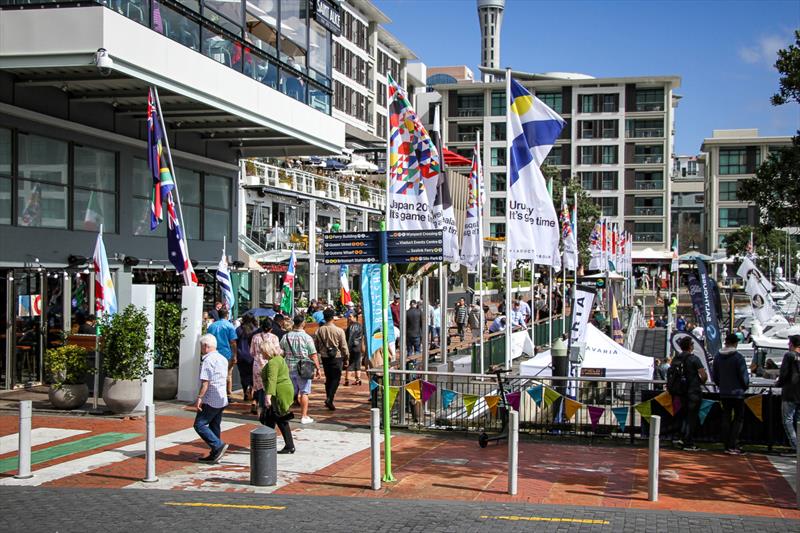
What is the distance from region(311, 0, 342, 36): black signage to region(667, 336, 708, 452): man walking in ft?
52.0

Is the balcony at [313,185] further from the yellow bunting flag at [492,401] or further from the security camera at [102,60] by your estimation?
the yellow bunting flag at [492,401]

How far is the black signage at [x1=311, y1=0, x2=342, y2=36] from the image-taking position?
24.7m

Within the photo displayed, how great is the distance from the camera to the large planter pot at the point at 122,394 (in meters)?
14.5

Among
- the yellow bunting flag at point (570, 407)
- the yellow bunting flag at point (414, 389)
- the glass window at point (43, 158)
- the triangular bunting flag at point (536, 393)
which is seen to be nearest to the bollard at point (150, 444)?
the yellow bunting flag at point (414, 389)

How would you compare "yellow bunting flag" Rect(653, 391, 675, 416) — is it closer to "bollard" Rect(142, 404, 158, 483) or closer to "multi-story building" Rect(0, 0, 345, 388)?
"bollard" Rect(142, 404, 158, 483)

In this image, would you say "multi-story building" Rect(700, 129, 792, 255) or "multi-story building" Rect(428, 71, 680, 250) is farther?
"multi-story building" Rect(700, 129, 792, 255)

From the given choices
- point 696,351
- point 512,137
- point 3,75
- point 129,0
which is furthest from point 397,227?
point 3,75

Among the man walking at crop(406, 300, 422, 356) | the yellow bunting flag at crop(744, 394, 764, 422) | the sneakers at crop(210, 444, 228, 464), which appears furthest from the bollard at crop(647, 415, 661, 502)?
the man walking at crop(406, 300, 422, 356)

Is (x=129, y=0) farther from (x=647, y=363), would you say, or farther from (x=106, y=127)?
(x=647, y=363)

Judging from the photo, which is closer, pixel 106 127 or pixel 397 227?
pixel 397 227

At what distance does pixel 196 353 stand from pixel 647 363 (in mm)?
9560

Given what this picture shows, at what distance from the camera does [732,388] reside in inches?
494

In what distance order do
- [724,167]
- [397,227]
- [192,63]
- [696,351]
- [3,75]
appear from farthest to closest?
[724,167]
[192,63]
[3,75]
[696,351]
[397,227]

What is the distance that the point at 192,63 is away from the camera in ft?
60.2
